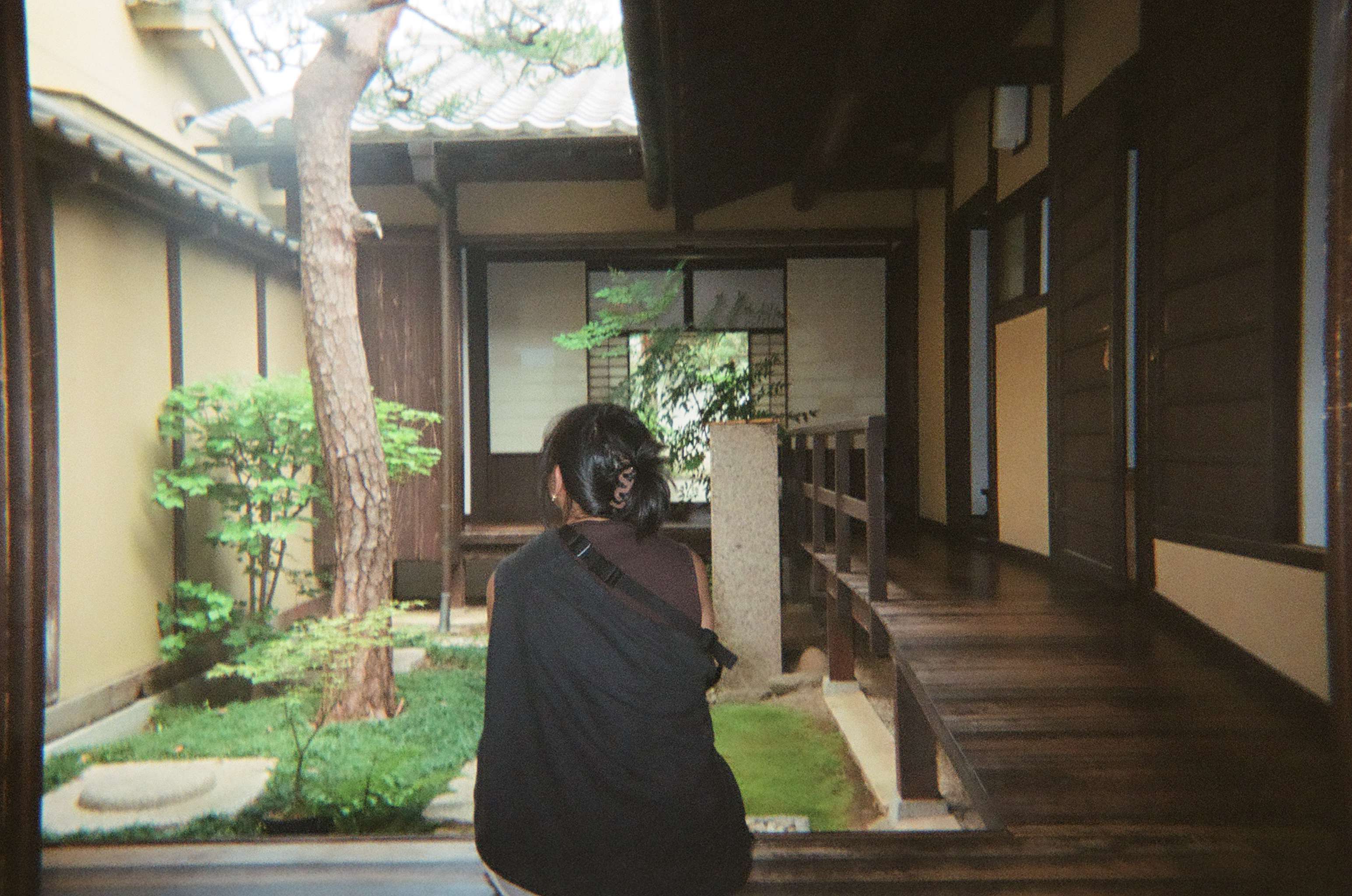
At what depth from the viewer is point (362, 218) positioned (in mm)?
5430

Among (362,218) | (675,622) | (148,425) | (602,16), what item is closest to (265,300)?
(148,425)

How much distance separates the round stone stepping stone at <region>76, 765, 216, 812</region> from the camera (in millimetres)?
3922

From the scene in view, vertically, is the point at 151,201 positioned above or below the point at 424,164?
below

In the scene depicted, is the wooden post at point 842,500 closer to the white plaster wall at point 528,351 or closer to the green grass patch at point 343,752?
the green grass patch at point 343,752

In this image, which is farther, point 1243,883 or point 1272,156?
point 1272,156

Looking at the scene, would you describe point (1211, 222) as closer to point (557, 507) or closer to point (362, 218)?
point (557, 507)

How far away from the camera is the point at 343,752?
473 cm

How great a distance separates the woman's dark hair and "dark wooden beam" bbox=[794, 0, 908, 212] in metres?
3.52

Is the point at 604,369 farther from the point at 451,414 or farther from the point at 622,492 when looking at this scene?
the point at 622,492

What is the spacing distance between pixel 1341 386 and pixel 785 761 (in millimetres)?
4018

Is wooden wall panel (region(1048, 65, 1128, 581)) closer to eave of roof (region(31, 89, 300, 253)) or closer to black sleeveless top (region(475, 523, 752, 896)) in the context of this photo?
black sleeveless top (region(475, 523, 752, 896))

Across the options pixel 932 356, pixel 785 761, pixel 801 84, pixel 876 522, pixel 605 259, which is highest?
pixel 801 84

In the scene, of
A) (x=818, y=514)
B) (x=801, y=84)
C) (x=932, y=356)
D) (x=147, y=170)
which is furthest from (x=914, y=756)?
(x=147, y=170)

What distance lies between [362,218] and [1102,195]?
451 centimetres
